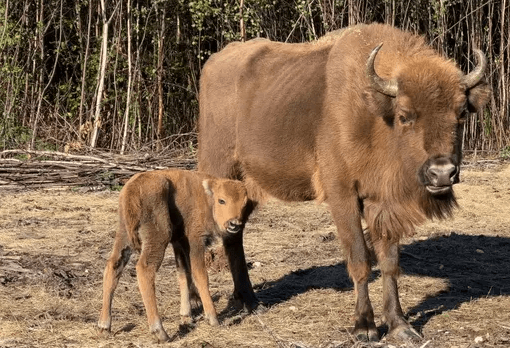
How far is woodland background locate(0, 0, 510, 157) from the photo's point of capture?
53.8 ft

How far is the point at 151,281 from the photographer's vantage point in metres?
6.77

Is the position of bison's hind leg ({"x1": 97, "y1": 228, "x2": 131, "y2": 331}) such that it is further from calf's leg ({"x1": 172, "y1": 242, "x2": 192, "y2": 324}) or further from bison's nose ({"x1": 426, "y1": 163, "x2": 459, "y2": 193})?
bison's nose ({"x1": 426, "y1": 163, "x2": 459, "y2": 193})

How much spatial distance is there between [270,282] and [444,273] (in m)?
1.87

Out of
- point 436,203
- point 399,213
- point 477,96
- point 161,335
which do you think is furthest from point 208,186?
point 477,96

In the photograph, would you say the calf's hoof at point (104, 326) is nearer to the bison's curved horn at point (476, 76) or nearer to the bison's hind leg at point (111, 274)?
the bison's hind leg at point (111, 274)

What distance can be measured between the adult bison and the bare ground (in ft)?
1.55

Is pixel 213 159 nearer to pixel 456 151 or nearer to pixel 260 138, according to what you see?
pixel 260 138

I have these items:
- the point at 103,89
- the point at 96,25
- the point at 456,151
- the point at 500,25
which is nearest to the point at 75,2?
the point at 96,25

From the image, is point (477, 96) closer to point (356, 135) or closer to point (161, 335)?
point (356, 135)

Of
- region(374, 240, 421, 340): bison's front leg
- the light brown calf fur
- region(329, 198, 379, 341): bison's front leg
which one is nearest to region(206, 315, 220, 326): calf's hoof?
the light brown calf fur

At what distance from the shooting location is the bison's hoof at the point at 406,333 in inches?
276

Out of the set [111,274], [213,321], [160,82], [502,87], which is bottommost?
[213,321]

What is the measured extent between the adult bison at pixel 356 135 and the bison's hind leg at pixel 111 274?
115cm

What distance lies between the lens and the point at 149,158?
1443 cm
